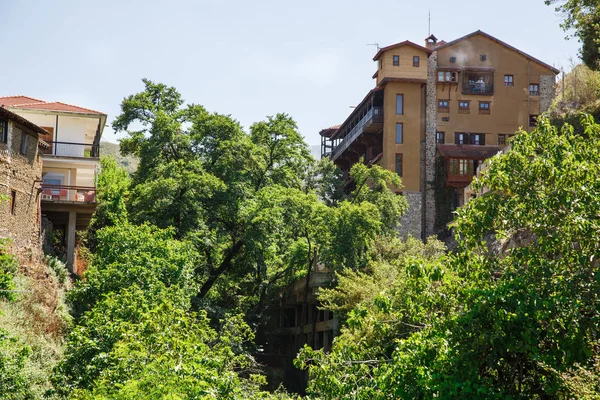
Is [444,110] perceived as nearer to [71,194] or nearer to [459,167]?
[459,167]

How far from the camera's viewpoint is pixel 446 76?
67.6 m

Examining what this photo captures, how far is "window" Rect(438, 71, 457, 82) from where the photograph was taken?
67375mm

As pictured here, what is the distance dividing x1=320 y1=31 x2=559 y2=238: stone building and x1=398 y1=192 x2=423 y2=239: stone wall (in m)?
0.08

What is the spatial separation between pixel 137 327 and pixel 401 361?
341 inches

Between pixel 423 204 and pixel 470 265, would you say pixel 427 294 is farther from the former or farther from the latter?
pixel 423 204

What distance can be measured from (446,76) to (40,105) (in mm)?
34641

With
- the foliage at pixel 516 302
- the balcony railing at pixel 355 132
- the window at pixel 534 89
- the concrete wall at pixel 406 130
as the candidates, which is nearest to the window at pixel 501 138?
the window at pixel 534 89

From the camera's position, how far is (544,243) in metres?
16.8

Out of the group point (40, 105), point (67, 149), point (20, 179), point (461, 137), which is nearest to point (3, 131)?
point (20, 179)

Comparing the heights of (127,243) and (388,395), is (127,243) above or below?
above

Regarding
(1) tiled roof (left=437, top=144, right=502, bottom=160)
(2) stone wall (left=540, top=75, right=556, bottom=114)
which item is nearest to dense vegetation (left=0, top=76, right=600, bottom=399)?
(1) tiled roof (left=437, top=144, right=502, bottom=160)

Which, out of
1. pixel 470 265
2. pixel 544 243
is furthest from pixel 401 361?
pixel 544 243

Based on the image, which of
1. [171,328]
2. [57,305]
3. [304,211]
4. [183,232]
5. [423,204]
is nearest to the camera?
[171,328]

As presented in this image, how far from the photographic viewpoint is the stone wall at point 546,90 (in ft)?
221
